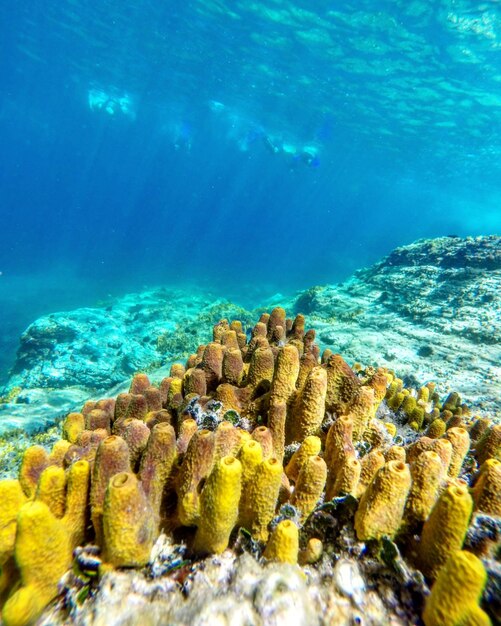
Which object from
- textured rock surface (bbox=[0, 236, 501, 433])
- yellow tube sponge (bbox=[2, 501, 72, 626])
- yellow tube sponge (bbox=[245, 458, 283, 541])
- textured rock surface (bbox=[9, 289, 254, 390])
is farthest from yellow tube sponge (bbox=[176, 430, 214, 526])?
textured rock surface (bbox=[9, 289, 254, 390])

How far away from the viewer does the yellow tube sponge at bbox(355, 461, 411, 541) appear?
1358 millimetres

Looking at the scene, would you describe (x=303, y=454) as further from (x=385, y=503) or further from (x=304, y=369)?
(x=304, y=369)

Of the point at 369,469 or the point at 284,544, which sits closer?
the point at 284,544

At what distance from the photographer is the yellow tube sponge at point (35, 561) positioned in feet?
3.69

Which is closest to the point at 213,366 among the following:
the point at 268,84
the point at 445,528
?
the point at 445,528

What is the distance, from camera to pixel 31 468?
180cm

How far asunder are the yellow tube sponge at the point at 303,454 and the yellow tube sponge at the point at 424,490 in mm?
459

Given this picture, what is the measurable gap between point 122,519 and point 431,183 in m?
62.8

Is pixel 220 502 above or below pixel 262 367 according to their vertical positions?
below

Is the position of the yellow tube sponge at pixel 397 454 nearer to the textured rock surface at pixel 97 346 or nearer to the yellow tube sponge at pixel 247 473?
the yellow tube sponge at pixel 247 473

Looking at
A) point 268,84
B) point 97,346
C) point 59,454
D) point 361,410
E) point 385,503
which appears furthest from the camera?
point 268,84

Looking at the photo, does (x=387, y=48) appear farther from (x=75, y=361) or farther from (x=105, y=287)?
(x=105, y=287)

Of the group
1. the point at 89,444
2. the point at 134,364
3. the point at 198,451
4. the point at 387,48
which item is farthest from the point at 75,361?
the point at 387,48

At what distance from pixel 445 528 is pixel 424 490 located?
26 cm
